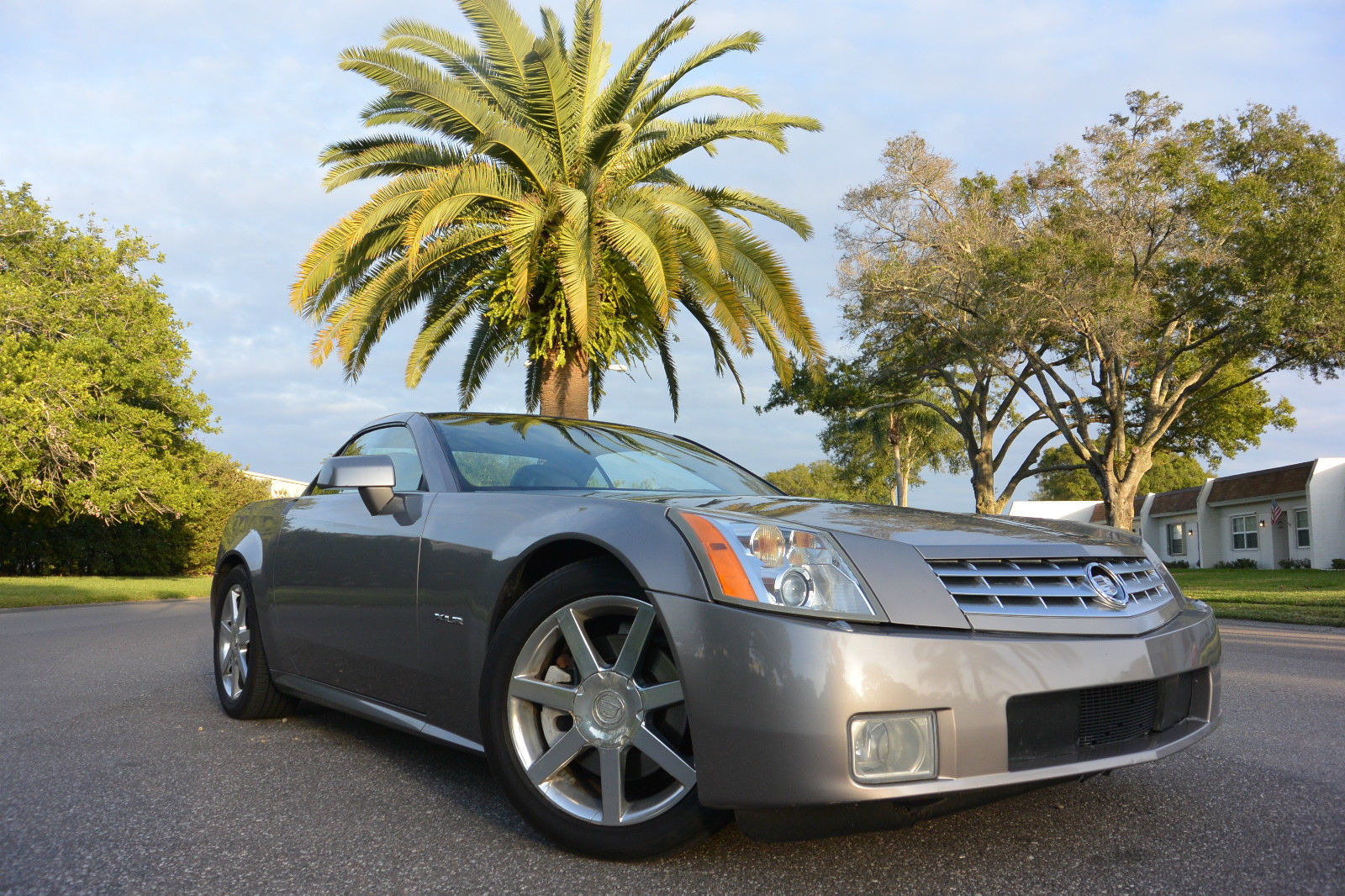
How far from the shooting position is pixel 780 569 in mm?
2299

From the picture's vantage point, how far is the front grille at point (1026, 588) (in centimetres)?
234

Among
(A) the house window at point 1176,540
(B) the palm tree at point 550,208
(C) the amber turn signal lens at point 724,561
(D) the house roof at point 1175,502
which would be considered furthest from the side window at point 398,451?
(A) the house window at point 1176,540

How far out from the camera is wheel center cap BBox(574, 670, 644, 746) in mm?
2500

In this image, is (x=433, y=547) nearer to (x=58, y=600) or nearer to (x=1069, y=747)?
(x=1069, y=747)

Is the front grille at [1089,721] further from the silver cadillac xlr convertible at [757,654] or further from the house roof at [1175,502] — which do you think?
the house roof at [1175,502]

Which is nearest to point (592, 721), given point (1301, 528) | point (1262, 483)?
point (1301, 528)

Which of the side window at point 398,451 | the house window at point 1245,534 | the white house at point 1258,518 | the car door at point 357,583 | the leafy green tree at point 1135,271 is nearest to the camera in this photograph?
the car door at point 357,583

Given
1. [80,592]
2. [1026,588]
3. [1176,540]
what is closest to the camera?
[1026,588]

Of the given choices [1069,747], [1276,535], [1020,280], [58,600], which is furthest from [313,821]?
[1276,535]

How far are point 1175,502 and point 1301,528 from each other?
9.04m

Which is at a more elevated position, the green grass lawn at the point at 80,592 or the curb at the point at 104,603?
the green grass lawn at the point at 80,592

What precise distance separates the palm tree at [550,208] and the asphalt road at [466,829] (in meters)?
8.13

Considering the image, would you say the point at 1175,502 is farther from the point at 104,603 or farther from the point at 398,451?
the point at 398,451

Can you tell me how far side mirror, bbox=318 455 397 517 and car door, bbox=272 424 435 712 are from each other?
50mm
